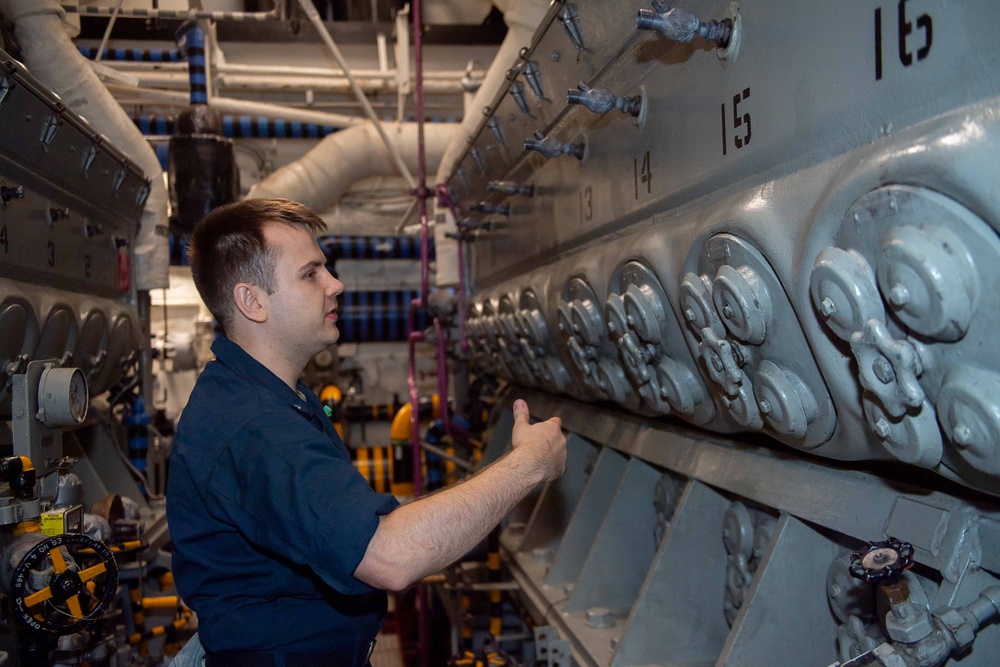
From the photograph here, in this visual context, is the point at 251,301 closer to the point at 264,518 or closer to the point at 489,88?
the point at 264,518

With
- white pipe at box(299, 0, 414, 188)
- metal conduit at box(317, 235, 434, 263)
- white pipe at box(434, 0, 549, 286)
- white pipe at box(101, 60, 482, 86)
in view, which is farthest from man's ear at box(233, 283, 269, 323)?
metal conduit at box(317, 235, 434, 263)

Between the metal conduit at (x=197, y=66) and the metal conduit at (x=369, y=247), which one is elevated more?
the metal conduit at (x=197, y=66)

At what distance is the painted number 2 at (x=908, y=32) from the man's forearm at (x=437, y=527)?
28.0 inches

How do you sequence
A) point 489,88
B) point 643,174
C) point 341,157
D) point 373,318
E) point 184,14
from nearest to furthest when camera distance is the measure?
point 643,174, point 489,88, point 184,14, point 341,157, point 373,318

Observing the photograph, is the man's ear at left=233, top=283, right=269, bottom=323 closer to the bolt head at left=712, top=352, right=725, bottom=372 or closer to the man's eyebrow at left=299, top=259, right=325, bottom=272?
the man's eyebrow at left=299, top=259, right=325, bottom=272

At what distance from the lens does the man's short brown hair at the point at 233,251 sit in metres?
1.32

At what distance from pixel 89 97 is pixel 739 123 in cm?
279

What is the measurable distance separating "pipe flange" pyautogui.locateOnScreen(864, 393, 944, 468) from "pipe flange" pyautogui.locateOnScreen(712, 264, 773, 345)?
0.22 meters

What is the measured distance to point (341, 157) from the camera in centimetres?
464

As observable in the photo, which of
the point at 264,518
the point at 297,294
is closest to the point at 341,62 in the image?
the point at 297,294

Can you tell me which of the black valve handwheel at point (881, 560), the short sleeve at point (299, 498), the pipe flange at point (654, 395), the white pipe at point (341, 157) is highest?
the white pipe at point (341, 157)

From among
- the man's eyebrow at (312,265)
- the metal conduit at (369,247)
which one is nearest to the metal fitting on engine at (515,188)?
the man's eyebrow at (312,265)

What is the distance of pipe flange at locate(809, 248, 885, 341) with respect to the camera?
91cm

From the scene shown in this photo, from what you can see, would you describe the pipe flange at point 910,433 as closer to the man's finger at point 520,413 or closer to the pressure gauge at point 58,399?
the man's finger at point 520,413
